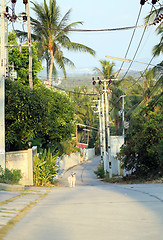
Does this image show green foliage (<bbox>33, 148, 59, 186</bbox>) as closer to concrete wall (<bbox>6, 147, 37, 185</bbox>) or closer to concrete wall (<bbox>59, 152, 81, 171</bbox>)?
concrete wall (<bbox>6, 147, 37, 185</bbox>)

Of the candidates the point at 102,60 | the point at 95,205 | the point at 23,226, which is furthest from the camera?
the point at 102,60

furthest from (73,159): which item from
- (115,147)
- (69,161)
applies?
(115,147)

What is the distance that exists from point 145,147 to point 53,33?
51.5 ft

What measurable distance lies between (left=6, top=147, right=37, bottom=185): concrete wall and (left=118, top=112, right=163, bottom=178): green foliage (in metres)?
8.31

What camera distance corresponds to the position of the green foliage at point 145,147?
87.6 feet

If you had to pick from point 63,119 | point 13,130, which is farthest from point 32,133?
point 63,119

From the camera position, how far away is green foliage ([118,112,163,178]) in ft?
87.6

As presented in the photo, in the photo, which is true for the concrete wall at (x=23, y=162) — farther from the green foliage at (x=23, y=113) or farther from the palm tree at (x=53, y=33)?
the palm tree at (x=53, y=33)

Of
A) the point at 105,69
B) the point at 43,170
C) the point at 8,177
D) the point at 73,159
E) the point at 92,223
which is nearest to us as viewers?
the point at 92,223

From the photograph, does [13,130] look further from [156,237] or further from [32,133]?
[156,237]

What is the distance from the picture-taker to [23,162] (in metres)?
21.8

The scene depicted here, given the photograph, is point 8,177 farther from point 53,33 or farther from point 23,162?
point 53,33

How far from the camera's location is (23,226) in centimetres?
641

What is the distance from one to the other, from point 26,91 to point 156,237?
16811 mm
